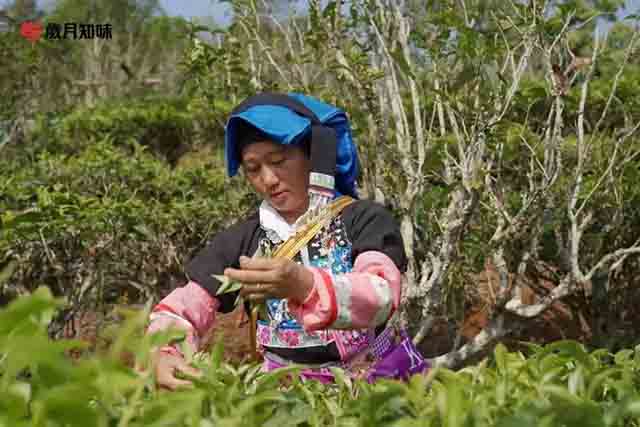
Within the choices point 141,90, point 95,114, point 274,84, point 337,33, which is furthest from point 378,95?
point 141,90

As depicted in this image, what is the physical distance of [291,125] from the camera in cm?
200

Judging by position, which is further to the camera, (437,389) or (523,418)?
(437,389)

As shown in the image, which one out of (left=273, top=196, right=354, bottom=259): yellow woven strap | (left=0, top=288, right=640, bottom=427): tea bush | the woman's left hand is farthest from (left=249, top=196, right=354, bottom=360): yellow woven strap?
(left=0, top=288, right=640, bottom=427): tea bush

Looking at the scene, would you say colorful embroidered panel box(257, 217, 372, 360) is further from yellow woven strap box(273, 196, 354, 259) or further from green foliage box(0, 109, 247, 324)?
green foliage box(0, 109, 247, 324)

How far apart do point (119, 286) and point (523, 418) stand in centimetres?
434

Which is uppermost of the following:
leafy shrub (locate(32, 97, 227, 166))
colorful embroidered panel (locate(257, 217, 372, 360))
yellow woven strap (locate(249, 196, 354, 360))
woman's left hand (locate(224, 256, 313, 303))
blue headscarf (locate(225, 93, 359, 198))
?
blue headscarf (locate(225, 93, 359, 198))

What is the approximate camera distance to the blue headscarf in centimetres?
199

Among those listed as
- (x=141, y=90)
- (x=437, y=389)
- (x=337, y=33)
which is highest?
(x=337, y=33)

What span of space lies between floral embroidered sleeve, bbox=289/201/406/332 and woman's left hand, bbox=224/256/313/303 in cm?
5

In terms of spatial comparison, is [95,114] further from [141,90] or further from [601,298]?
[141,90]

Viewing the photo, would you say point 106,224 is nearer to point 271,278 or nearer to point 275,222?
point 275,222

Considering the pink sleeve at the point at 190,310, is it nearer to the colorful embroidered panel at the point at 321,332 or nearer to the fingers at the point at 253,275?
the colorful embroidered panel at the point at 321,332

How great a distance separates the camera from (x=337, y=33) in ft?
11.8

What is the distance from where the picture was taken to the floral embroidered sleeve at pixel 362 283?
147 centimetres
